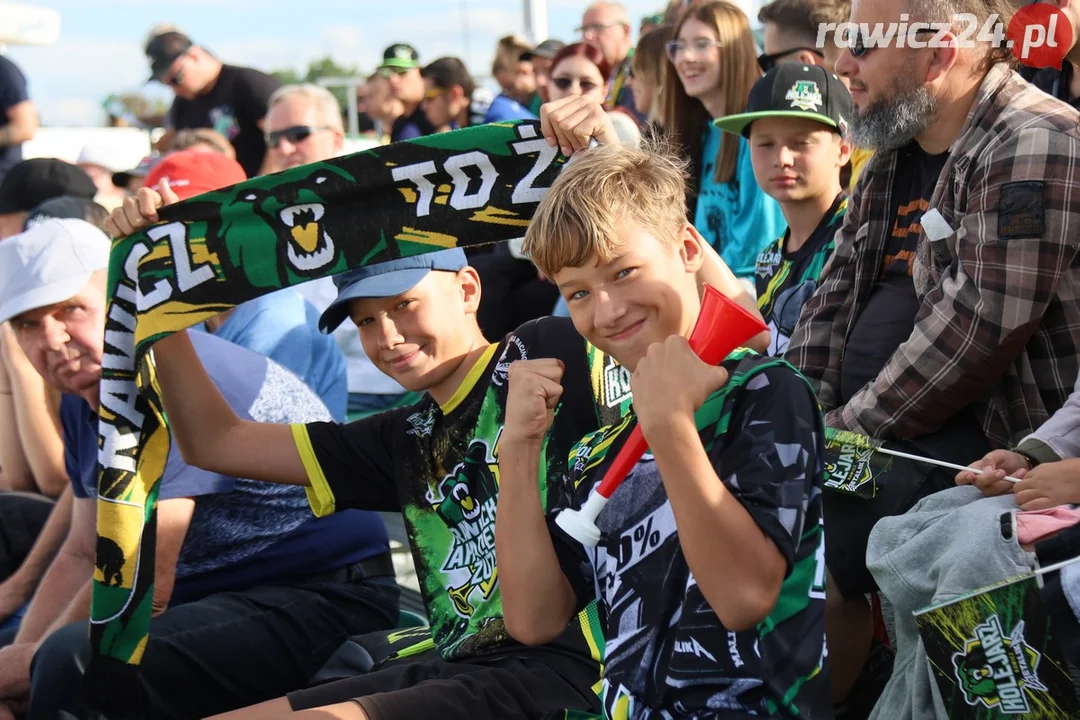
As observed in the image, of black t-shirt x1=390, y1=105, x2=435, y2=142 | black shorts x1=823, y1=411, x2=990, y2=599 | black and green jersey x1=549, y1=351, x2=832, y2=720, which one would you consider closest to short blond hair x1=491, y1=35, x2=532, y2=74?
black t-shirt x1=390, y1=105, x2=435, y2=142

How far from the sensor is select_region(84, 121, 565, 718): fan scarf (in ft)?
10.8

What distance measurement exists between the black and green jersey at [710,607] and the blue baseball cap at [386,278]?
1146 mm

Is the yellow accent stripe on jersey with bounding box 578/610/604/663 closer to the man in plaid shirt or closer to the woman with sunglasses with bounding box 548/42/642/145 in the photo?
the man in plaid shirt

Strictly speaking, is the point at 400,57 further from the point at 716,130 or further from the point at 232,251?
the point at 232,251

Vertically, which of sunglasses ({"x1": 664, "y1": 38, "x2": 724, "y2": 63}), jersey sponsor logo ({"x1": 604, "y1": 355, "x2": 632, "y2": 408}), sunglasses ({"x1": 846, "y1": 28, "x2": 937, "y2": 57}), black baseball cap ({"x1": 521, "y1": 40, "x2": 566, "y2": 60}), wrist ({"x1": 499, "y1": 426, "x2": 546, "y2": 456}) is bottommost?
jersey sponsor logo ({"x1": 604, "y1": 355, "x2": 632, "y2": 408})

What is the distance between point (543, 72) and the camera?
8.23 meters

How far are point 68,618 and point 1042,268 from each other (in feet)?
9.38

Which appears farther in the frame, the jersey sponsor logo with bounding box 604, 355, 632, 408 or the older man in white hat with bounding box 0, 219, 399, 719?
the older man in white hat with bounding box 0, 219, 399, 719

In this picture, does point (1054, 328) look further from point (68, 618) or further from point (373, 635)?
point (68, 618)

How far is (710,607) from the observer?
2016 millimetres

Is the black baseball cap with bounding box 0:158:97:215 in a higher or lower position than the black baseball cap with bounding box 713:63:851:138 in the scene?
lower

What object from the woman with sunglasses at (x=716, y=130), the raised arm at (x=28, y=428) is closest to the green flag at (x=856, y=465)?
the woman with sunglasses at (x=716, y=130)

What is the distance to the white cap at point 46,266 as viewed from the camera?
3.65m

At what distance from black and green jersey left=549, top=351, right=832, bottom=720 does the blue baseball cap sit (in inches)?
45.1
